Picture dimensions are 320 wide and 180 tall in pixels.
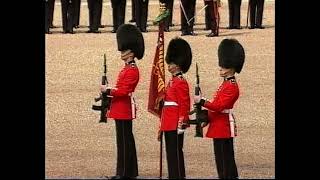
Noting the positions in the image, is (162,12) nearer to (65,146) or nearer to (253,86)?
(65,146)

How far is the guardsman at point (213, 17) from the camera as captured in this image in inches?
912

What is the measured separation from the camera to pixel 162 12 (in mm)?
12453

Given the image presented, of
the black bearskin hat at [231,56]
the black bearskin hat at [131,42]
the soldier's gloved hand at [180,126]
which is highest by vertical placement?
the black bearskin hat at [131,42]

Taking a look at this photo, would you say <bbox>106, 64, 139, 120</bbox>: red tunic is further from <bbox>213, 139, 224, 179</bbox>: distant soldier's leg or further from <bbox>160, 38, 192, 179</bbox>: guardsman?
<bbox>213, 139, 224, 179</bbox>: distant soldier's leg

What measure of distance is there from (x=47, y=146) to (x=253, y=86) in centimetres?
461

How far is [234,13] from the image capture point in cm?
2508

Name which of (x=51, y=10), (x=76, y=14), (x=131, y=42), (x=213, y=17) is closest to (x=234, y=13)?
(x=213, y=17)

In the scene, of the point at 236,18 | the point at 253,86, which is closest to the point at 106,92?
the point at 253,86

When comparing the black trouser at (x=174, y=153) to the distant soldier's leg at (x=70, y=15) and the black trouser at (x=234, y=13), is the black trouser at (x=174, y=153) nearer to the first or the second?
the distant soldier's leg at (x=70, y=15)

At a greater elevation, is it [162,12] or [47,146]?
[162,12]

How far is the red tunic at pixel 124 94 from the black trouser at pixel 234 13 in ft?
40.9

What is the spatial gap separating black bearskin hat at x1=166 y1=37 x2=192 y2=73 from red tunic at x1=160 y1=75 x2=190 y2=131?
0.13 metres

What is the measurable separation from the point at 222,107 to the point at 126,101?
3.80 feet

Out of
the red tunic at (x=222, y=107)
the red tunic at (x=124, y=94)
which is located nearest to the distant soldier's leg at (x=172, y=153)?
the red tunic at (x=222, y=107)
